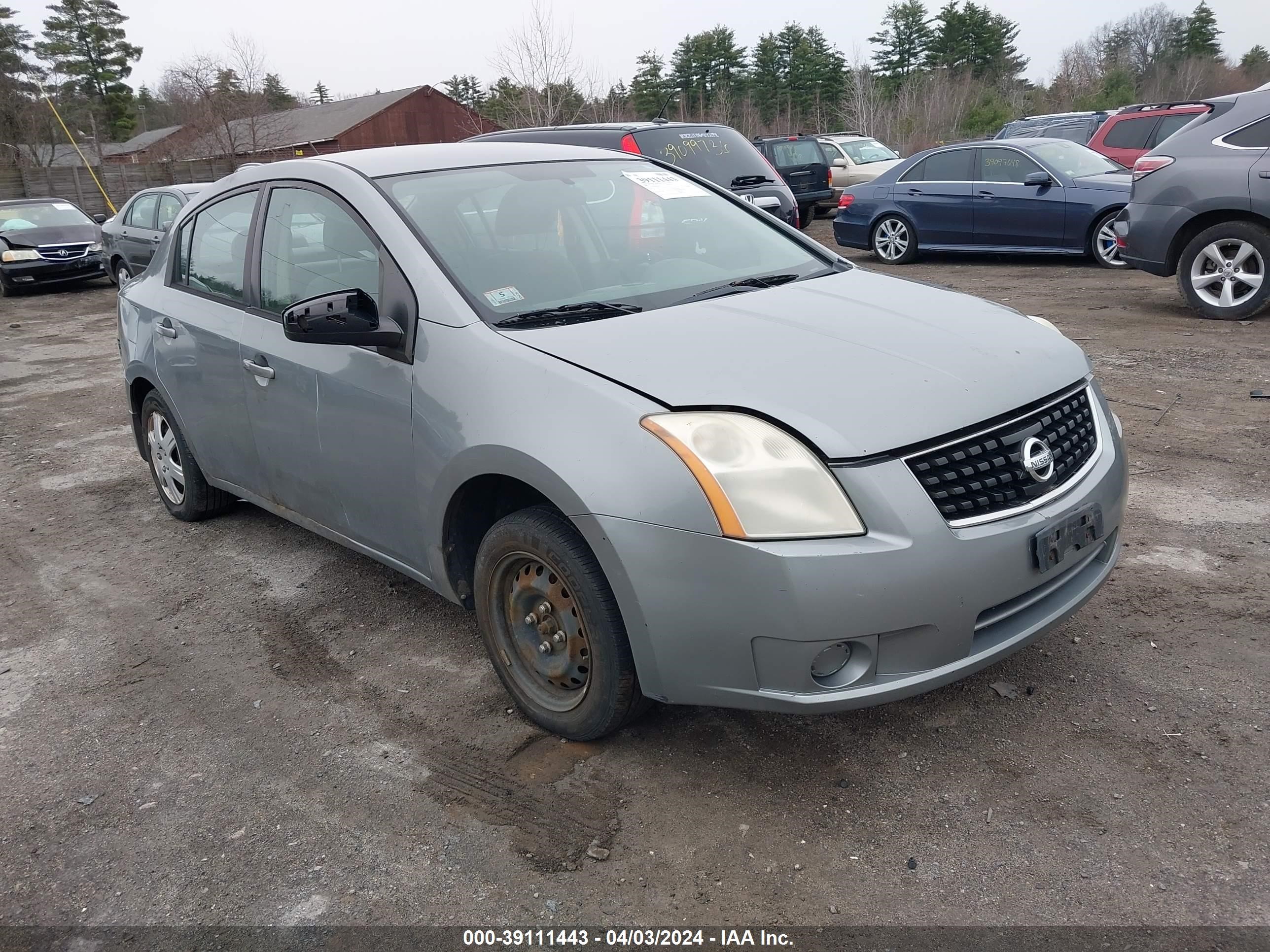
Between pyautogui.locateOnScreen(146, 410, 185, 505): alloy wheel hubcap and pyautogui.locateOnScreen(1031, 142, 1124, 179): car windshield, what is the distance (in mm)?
10282

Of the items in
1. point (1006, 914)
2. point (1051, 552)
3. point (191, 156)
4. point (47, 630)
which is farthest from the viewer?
point (191, 156)

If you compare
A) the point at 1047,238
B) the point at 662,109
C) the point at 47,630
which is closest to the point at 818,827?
the point at 47,630

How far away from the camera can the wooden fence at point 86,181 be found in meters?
33.1

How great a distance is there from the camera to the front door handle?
3.91 metres

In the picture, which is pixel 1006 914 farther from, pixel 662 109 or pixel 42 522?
pixel 662 109

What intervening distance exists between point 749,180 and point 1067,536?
7.70 meters

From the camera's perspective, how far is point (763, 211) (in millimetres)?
4398

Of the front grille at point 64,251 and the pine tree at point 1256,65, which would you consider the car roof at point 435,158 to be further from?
the pine tree at point 1256,65

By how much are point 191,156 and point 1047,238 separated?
1703 inches

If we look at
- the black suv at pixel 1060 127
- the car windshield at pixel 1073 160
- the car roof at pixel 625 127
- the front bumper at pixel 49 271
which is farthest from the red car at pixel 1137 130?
the front bumper at pixel 49 271

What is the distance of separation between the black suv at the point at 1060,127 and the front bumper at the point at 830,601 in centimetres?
1689

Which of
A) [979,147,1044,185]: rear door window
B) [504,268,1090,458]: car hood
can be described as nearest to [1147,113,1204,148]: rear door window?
[979,147,1044,185]: rear door window

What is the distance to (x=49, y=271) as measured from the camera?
663 inches

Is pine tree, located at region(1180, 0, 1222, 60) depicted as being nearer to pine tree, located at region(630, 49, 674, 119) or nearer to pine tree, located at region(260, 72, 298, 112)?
pine tree, located at region(630, 49, 674, 119)
